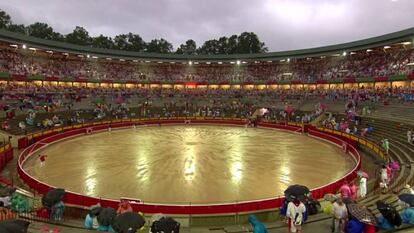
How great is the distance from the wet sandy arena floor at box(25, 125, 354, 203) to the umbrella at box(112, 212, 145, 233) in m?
7.47

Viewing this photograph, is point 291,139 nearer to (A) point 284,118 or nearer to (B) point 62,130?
(A) point 284,118

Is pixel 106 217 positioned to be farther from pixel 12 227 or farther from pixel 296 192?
pixel 296 192

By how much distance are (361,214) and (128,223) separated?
6608 millimetres

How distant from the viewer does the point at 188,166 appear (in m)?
23.2

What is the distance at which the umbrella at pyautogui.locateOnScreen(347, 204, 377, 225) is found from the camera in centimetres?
879

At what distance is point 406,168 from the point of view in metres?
19.6

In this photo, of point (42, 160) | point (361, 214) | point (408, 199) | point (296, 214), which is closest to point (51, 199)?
point (296, 214)

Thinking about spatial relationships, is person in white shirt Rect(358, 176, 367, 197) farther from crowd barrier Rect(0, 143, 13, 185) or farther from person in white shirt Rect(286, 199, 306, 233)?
crowd barrier Rect(0, 143, 13, 185)

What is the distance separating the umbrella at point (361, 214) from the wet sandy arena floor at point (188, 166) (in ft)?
26.1

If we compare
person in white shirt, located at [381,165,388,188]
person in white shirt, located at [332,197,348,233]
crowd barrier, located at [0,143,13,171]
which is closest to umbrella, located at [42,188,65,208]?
person in white shirt, located at [332,197,348,233]

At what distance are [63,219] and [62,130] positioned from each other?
28.1m

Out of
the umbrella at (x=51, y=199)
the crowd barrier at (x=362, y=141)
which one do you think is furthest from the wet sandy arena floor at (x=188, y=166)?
the umbrella at (x=51, y=199)

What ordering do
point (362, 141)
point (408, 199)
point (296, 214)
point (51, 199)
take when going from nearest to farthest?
1. point (296, 214)
2. point (408, 199)
3. point (51, 199)
4. point (362, 141)

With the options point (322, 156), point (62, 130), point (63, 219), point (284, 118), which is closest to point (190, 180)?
point (63, 219)
